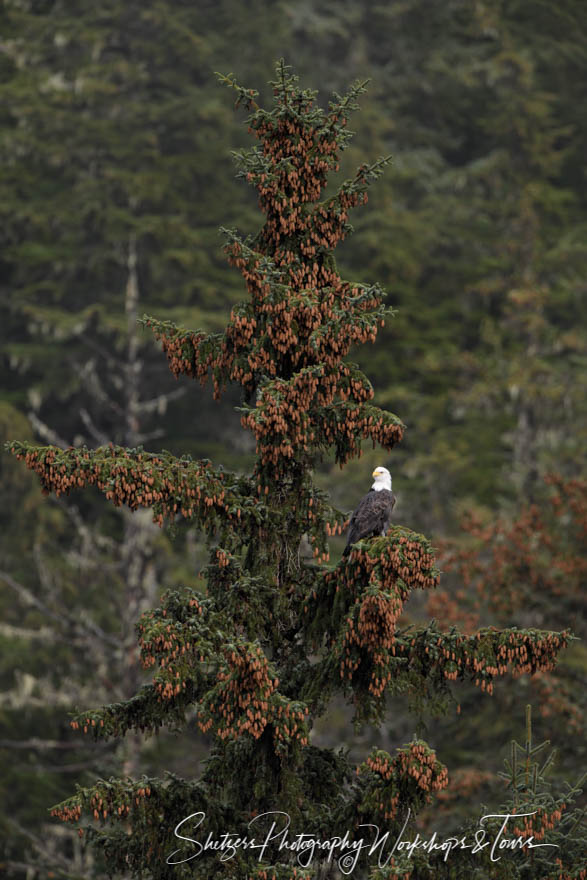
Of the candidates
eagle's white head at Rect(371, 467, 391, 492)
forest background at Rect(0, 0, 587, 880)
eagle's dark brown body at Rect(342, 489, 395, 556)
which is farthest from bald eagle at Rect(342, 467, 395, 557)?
forest background at Rect(0, 0, 587, 880)

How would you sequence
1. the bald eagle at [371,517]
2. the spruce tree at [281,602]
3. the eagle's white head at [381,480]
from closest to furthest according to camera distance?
the spruce tree at [281,602]
the bald eagle at [371,517]
the eagle's white head at [381,480]

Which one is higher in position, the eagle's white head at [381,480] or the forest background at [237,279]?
the eagle's white head at [381,480]

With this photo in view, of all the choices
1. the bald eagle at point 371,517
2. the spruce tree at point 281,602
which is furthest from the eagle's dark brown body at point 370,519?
the spruce tree at point 281,602

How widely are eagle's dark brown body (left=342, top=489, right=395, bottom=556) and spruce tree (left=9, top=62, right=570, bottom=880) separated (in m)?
0.32

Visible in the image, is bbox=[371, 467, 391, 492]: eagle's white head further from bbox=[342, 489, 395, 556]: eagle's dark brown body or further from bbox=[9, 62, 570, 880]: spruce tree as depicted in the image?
bbox=[342, 489, 395, 556]: eagle's dark brown body

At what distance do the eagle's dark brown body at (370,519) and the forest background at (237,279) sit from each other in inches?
394

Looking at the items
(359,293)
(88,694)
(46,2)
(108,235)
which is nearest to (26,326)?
(108,235)

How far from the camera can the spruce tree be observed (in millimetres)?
7406

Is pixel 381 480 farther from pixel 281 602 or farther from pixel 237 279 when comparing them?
pixel 237 279

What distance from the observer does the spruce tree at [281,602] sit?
7.41 m

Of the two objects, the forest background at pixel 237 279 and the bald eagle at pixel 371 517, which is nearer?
the bald eagle at pixel 371 517

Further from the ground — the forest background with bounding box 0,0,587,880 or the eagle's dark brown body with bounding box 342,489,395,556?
the eagle's dark brown body with bounding box 342,489,395,556

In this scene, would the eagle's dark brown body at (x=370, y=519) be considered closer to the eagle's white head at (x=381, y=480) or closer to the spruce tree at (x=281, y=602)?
the spruce tree at (x=281, y=602)

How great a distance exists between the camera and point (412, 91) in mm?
42375
